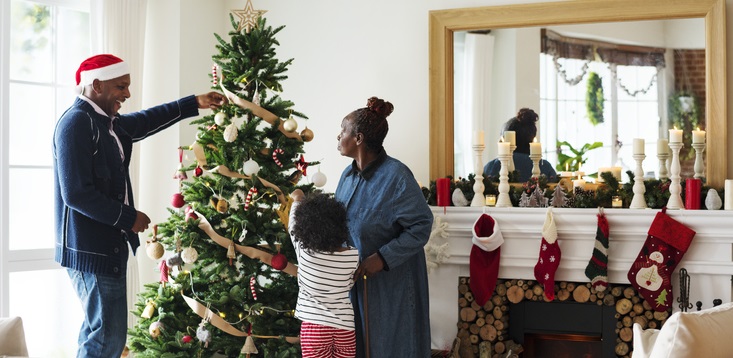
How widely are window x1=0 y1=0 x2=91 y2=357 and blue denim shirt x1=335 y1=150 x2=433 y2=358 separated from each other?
1835 millimetres

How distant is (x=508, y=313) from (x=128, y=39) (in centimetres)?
270

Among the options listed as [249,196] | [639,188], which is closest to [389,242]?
[249,196]

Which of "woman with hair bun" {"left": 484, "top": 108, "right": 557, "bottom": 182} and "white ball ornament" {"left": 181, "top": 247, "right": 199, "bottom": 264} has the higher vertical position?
"woman with hair bun" {"left": 484, "top": 108, "right": 557, "bottom": 182}

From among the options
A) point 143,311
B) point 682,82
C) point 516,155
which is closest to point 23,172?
point 143,311

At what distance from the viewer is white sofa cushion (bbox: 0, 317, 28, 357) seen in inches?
114

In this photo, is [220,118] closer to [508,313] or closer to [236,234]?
[236,234]

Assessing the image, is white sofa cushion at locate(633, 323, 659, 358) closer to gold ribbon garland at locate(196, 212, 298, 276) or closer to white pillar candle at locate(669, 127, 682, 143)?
gold ribbon garland at locate(196, 212, 298, 276)

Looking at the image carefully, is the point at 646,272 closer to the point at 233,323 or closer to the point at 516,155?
the point at 516,155

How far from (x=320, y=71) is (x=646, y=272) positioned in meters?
2.27

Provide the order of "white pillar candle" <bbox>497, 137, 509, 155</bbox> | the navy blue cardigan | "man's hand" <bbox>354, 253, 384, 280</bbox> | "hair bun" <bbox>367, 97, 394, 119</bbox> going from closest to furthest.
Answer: the navy blue cardigan
"man's hand" <bbox>354, 253, 384, 280</bbox>
"hair bun" <bbox>367, 97, 394, 119</bbox>
"white pillar candle" <bbox>497, 137, 509, 155</bbox>

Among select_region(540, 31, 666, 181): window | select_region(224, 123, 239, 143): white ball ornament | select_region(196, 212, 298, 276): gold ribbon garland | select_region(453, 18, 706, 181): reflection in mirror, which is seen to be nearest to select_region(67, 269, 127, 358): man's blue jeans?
select_region(196, 212, 298, 276): gold ribbon garland

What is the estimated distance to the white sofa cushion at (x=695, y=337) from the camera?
2.22 m

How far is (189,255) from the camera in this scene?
366 centimetres

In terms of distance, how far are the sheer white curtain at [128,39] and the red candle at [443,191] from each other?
1778 mm
